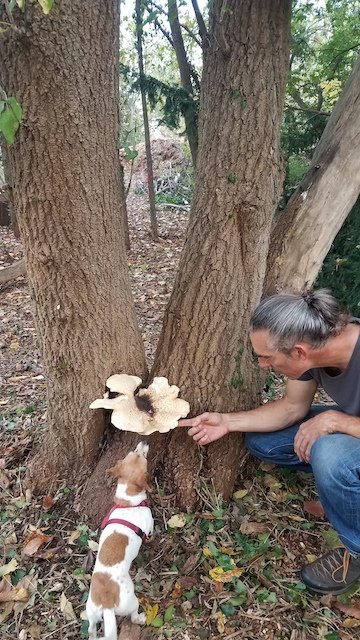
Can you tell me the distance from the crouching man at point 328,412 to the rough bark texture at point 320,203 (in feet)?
1.75

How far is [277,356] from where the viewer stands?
229 cm

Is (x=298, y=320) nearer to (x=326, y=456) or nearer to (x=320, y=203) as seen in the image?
(x=326, y=456)

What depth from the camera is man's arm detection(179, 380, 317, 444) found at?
2559 millimetres

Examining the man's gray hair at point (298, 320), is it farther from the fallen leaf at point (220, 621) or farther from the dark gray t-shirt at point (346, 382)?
the fallen leaf at point (220, 621)

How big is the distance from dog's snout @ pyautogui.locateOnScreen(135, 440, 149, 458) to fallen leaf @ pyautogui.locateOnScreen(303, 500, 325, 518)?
1.01 metres

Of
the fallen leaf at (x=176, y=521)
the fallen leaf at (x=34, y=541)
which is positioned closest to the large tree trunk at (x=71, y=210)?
the fallen leaf at (x=34, y=541)

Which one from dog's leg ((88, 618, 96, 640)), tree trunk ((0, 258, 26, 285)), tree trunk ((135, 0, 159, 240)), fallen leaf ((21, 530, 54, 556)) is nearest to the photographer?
dog's leg ((88, 618, 96, 640))

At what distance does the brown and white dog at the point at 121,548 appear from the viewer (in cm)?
205

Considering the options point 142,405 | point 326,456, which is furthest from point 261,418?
point 142,405

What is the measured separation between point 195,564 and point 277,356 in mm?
1135

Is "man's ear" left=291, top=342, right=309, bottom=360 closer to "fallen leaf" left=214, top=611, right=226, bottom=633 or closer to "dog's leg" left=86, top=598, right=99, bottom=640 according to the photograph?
"fallen leaf" left=214, top=611, right=226, bottom=633

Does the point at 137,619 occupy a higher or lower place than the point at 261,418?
lower

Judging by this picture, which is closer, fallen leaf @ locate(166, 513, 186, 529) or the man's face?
the man's face

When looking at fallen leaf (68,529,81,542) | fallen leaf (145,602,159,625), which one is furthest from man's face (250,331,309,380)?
fallen leaf (68,529,81,542)
